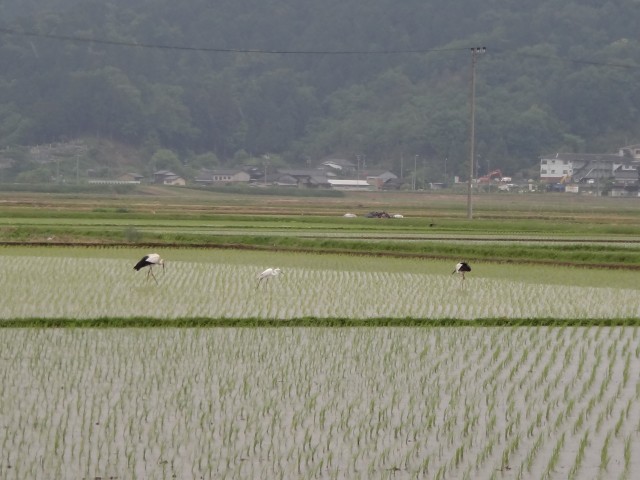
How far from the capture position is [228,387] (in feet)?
25.0

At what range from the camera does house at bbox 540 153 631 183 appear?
74.8m

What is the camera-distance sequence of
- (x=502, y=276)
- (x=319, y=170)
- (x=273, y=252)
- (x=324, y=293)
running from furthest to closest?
(x=319, y=170) < (x=273, y=252) < (x=502, y=276) < (x=324, y=293)

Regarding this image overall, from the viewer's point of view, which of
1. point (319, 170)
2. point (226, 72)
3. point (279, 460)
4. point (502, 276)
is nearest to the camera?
point (279, 460)

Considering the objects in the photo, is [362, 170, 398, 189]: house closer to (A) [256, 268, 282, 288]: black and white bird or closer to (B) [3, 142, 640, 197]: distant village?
(B) [3, 142, 640, 197]: distant village

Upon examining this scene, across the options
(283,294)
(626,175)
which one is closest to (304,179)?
(626,175)

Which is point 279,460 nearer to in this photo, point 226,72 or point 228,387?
point 228,387

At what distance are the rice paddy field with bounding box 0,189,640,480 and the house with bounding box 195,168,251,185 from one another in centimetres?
5922

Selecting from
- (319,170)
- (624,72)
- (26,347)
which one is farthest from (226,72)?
(26,347)

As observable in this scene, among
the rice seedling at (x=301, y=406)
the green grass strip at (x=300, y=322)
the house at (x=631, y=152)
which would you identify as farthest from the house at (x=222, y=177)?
the rice seedling at (x=301, y=406)

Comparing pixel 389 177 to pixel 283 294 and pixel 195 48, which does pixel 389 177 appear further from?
pixel 283 294

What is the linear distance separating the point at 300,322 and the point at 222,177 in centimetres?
6556

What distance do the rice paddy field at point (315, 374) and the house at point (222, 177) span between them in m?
59.2

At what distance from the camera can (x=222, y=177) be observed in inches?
2980

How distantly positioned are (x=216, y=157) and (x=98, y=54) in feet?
39.0
